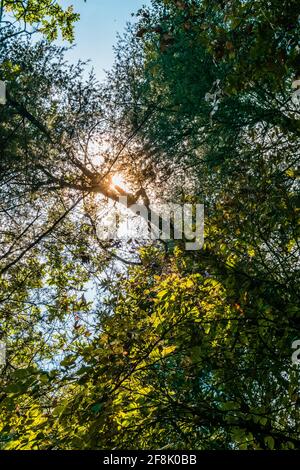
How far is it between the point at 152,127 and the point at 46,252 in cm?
539

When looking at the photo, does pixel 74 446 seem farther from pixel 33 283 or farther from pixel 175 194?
pixel 175 194

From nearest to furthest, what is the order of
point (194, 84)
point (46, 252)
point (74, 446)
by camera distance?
point (74, 446), point (46, 252), point (194, 84)

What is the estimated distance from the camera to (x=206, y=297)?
4.97 m

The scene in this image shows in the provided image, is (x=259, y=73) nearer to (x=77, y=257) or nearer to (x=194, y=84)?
(x=77, y=257)

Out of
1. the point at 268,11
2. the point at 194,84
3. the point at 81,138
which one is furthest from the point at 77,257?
the point at 268,11

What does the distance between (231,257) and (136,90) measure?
359 inches

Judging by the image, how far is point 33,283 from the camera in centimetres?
999
